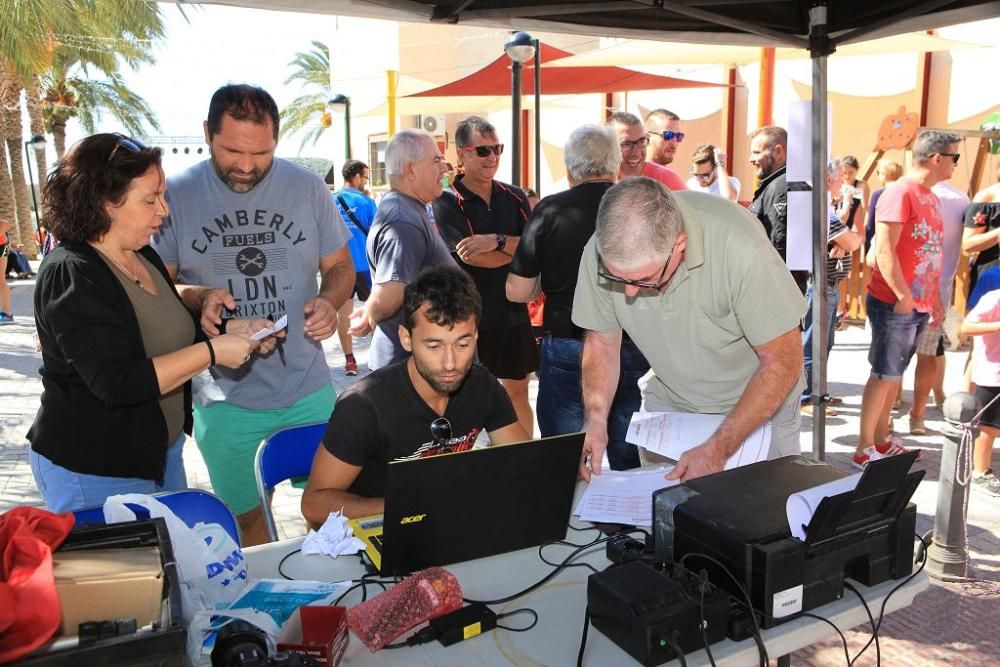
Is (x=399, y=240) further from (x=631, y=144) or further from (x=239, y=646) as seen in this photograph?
(x=239, y=646)

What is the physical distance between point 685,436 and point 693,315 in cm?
36

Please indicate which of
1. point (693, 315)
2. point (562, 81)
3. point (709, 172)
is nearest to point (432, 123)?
point (562, 81)

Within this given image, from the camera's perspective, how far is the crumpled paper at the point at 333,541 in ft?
6.18

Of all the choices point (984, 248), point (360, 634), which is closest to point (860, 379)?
point (984, 248)

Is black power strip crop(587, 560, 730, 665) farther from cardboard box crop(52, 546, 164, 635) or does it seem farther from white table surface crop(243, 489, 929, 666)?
cardboard box crop(52, 546, 164, 635)

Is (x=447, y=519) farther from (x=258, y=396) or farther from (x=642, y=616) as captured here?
(x=258, y=396)

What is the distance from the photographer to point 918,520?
3.92 m

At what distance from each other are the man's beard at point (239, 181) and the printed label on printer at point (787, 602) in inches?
79.0

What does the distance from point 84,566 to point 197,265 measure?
1.58 metres

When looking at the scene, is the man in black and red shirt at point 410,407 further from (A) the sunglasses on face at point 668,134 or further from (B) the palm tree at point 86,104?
(B) the palm tree at point 86,104

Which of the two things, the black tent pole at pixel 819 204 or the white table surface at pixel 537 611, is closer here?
the white table surface at pixel 537 611

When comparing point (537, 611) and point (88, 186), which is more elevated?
point (88, 186)

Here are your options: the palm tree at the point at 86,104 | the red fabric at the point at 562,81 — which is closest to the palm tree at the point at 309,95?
the palm tree at the point at 86,104

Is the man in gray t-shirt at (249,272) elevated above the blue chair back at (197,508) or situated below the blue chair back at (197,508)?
above
